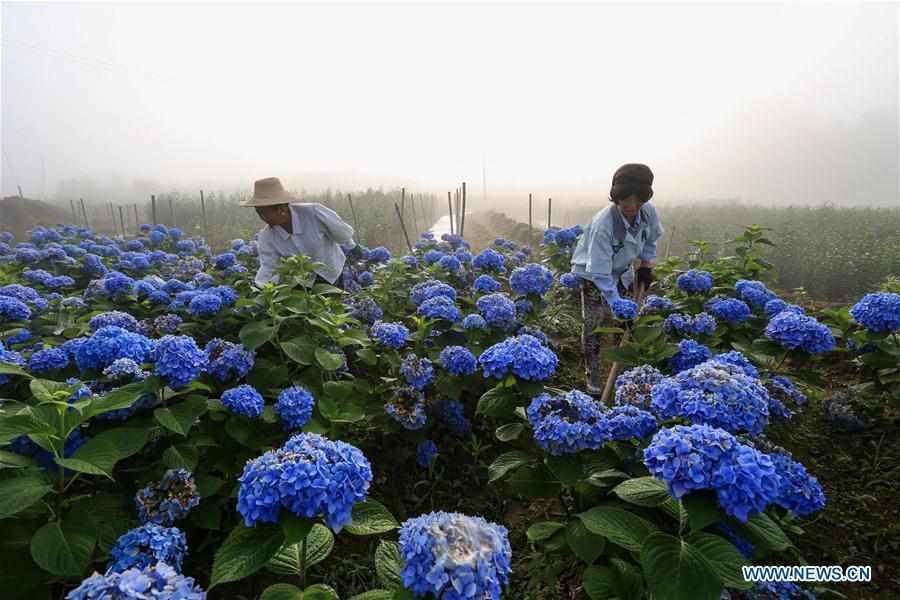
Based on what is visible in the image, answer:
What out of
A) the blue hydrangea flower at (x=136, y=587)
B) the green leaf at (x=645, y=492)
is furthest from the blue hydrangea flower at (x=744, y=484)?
the blue hydrangea flower at (x=136, y=587)

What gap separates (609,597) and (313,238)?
414cm

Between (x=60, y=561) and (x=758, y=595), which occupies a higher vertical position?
(x=60, y=561)

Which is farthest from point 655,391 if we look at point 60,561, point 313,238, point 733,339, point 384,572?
point 313,238

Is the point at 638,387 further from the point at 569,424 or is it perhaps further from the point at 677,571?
the point at 677,571

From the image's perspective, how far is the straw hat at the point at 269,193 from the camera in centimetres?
433

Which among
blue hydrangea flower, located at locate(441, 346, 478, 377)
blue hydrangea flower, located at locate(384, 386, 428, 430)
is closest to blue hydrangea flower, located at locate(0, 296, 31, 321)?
blue hydrangea flower, located at locate(384, 386, 428, 430)

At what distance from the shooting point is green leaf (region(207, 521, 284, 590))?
43.7 inches

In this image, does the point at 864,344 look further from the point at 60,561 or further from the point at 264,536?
the point at 60,561

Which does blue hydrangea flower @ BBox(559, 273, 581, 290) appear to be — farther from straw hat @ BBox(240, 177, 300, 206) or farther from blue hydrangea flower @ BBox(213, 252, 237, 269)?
blue hydrangea flower @ BBox(213, 252, 237, 269)

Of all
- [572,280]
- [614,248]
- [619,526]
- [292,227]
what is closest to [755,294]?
[614,248]

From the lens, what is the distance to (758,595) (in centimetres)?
156

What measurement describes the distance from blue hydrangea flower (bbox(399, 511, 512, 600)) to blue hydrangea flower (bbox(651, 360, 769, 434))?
2.96ft

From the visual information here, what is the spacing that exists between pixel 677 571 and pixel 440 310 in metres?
2.09

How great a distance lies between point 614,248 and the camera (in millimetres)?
3781
